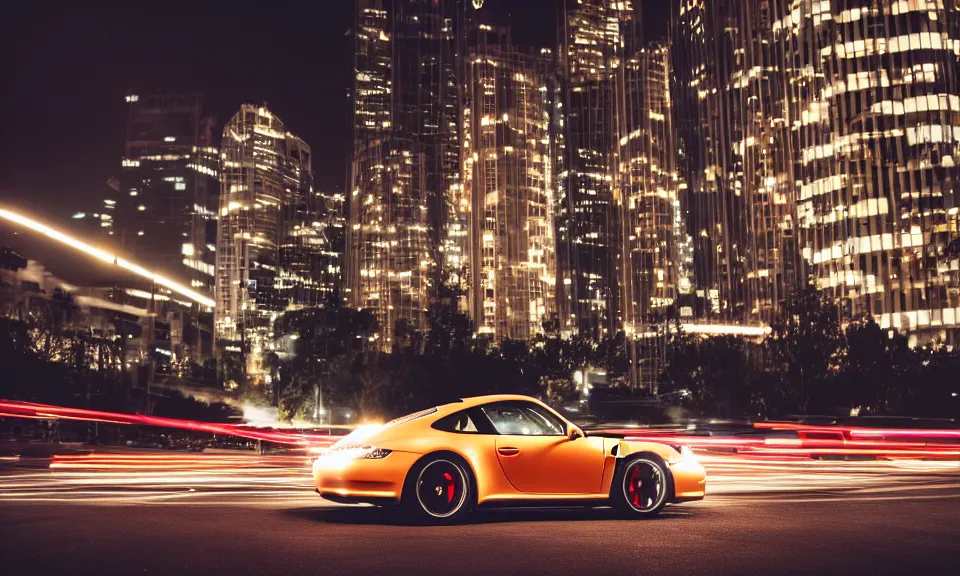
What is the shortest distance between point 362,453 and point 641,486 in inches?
128

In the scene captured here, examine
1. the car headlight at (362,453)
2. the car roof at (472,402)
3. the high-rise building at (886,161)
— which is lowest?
the car headlight at (362,453)

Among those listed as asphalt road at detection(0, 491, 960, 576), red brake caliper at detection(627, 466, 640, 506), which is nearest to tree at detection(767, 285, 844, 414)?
asphalt road at detection(0, 491, 960, 576)

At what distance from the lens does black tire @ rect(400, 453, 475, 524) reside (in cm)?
978

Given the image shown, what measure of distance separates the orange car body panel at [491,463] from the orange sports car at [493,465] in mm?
11

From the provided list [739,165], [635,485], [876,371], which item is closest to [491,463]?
[635,485]

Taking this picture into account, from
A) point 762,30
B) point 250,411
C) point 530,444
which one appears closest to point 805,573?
point 530,444

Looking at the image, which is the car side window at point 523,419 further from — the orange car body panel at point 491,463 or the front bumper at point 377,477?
the front bumper at point 377,477

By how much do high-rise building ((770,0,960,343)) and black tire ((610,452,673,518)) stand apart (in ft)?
329

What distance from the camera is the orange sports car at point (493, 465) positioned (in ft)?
32.0

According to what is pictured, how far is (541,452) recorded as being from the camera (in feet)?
33.5

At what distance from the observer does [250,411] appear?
117 m

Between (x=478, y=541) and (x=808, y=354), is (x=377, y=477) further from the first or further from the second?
(x=808, y=354)

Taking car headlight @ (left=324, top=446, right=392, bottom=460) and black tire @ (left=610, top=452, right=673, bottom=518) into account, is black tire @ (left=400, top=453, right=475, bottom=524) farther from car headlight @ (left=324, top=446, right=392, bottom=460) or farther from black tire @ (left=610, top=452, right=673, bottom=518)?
black tire @ (left=610, top=452, right=673, bottom=518)

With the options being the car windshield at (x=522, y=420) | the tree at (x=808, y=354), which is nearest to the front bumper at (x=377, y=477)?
the car windshield at (x=522, y=420)
